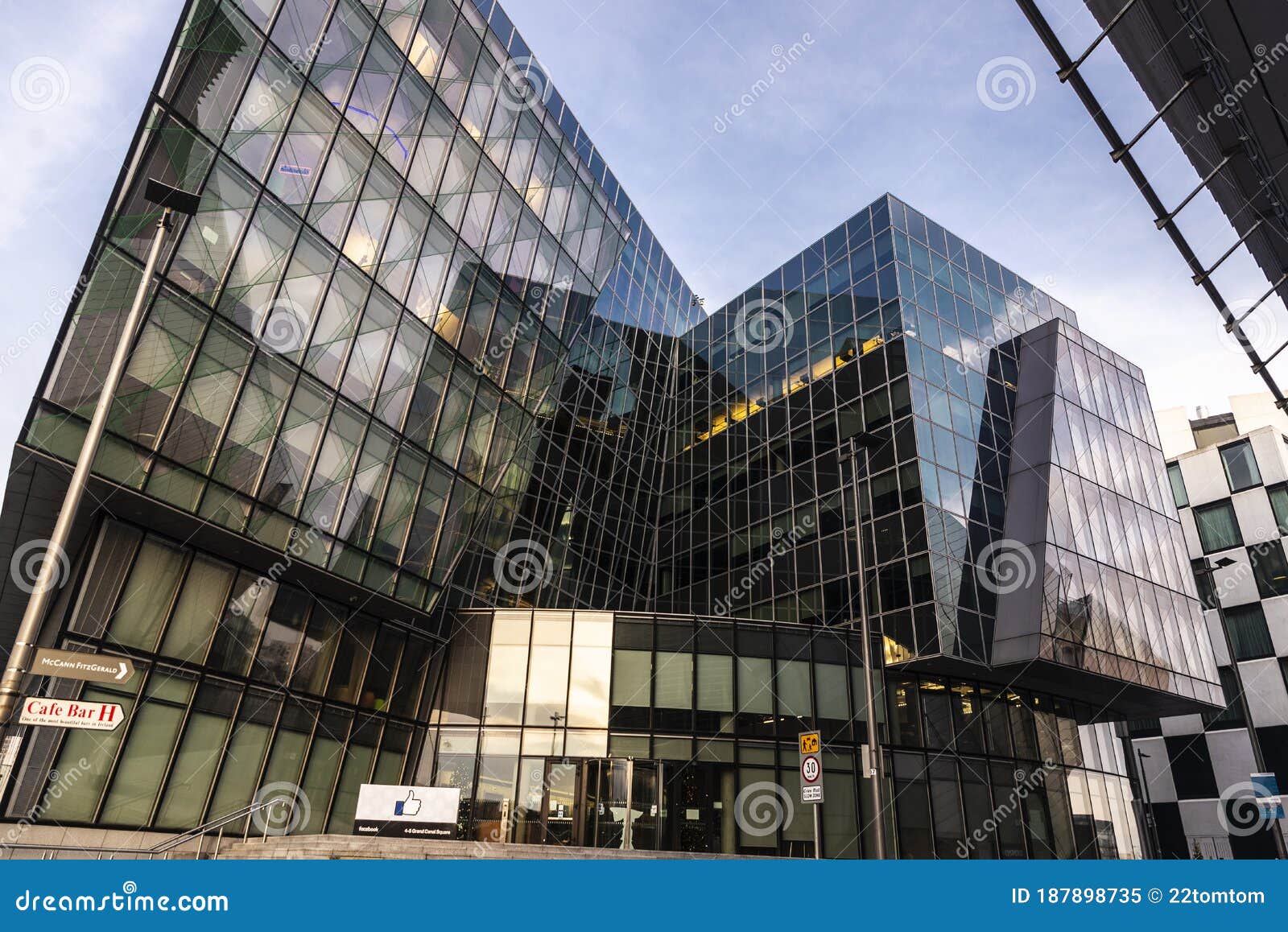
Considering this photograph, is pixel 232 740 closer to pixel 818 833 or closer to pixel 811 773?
pixel 811 773

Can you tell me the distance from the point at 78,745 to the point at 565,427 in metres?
20.9

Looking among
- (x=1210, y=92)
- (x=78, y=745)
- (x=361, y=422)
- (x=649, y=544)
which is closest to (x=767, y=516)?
(x=649, y=544)

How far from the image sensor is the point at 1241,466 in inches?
1918
